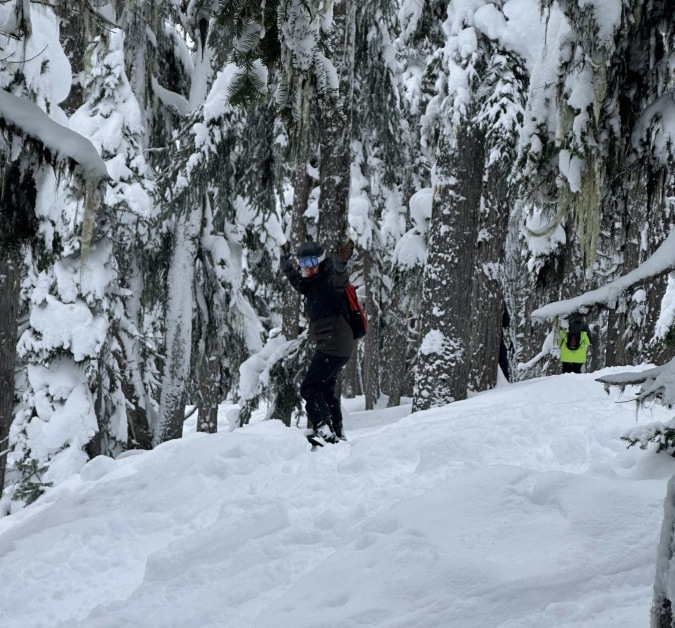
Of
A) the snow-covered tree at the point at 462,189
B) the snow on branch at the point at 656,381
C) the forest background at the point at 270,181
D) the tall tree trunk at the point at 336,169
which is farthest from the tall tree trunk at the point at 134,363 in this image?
the snow on branch at the point at 656,381

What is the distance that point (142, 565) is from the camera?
4566 millimetres

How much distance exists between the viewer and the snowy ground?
3.37 meters

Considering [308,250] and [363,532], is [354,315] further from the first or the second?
[363,532]

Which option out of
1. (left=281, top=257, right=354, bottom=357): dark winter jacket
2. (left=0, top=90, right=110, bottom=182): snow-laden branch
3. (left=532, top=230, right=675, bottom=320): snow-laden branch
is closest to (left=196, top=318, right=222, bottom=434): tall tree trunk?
(left=281, top=257, right=354, bottom=357): dark winter jacket

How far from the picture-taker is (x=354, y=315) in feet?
24.0

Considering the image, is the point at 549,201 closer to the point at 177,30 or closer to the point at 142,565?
the point at 142,565

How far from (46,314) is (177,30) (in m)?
5.45

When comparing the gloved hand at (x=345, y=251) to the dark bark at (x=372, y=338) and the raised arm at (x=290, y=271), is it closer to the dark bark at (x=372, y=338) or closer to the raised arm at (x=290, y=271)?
the raised arm at (x=290, y=271)

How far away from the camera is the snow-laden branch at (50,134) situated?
4273 millimetres

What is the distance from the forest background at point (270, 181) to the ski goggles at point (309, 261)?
1456 mm

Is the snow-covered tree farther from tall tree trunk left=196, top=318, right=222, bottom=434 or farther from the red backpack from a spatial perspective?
tall tree trunk left=196, top=318, right=222, bottom=434

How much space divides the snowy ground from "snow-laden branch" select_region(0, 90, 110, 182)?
2.37m

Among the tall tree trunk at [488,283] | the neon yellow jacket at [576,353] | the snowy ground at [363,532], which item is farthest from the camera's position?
the neon yellow jacket at [576,353]

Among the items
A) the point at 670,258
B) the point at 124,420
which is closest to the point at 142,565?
the point at 670,258
